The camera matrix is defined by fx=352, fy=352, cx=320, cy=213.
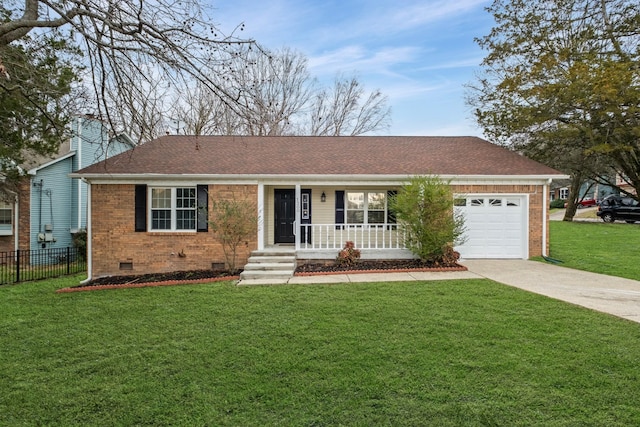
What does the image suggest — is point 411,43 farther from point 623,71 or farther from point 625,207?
point 625,207

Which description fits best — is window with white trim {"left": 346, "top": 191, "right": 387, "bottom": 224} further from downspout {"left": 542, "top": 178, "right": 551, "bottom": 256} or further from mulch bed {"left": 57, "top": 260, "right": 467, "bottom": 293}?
downspout {"left": 542, "top": 178, "right": 551, "bottom": 256}

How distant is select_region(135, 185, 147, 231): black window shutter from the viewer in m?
10.4

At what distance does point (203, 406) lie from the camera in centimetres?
317

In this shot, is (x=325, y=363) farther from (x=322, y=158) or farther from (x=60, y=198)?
(x=60, y=198)

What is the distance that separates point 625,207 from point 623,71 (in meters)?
13.1

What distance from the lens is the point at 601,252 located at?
11812 millimetres

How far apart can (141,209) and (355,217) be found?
6.66 m

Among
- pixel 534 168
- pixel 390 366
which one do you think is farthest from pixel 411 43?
pixel 390 366

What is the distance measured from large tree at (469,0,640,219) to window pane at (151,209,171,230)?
50.1 feet

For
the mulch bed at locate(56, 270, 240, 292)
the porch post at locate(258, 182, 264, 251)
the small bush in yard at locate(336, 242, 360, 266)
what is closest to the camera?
the mulch bed at locate(56, 270, 240, 292)

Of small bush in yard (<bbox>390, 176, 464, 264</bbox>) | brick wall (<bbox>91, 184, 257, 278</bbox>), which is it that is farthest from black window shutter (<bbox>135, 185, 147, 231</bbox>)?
small bush in yard (<bbox>390, 176, 464, 264</bbox>)

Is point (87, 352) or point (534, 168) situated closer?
point (87, 352)

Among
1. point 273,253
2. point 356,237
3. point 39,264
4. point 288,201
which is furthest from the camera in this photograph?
point 39,264

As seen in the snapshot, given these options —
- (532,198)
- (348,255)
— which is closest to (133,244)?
(348,255)
